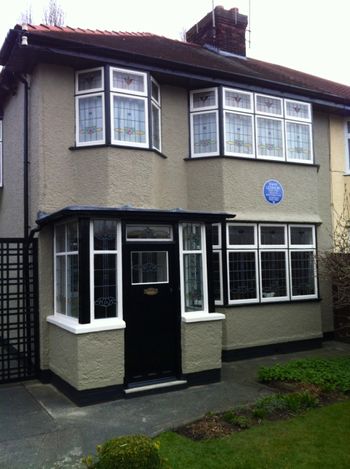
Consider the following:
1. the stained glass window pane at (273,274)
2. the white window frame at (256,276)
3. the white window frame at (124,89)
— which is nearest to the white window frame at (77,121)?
the white window frame at (124,89)

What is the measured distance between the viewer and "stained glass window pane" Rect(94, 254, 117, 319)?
7375 mm

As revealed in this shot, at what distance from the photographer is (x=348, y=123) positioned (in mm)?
12656

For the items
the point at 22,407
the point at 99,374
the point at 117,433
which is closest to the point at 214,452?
the point at 117,433

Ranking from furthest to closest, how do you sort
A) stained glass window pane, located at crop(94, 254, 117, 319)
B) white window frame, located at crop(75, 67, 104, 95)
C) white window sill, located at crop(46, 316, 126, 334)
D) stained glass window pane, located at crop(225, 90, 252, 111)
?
stained glass window pane, located at crop(225, 90, 252, 111), white window frame, located at crop(75, 67, 104, 95), stained glass window pane, located at crop(94, 254, 117, 319), white window sill, located at crop(46, 316, 126, 334)

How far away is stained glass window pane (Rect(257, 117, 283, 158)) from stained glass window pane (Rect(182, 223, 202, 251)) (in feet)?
10.8

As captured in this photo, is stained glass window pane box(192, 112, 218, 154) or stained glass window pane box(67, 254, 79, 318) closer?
stained glass window pane box(67, 254, 79, 318)

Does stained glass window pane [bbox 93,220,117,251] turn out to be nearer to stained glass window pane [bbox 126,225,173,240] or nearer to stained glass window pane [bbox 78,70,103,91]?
stained glass window pane [bbox 126,225,173,240]

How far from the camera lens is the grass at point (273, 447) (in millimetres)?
4914

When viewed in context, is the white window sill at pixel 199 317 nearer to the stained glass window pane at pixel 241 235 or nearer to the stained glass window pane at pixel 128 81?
the stained glass window pane at pixel 241 235

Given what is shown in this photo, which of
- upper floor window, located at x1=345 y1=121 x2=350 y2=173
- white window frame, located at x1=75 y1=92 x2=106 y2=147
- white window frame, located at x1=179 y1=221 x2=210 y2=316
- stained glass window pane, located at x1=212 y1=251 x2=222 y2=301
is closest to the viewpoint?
white window frame, located at x1=179 y1=221 x2=210 y2=316

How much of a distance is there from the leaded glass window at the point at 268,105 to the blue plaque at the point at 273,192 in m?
1.65

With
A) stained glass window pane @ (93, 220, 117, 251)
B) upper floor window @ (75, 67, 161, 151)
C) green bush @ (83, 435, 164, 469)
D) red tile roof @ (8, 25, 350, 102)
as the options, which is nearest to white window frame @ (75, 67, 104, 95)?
upper floor window @ (75, 67, 161, 151)

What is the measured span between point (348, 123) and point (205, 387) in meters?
8.58

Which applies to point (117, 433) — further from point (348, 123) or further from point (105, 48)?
point (348, 123)
